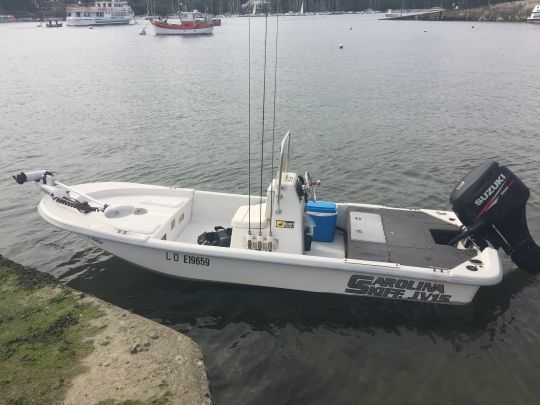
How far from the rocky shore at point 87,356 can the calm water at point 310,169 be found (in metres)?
0.90

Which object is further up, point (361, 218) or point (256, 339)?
point (361, 218)

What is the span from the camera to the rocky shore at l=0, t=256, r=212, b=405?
5359 mm

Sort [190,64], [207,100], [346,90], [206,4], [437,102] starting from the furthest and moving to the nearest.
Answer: [206,4], [190,64], [346,90], [207,100], [437,102]

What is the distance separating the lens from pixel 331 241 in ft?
29.5

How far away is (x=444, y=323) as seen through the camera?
7602mm

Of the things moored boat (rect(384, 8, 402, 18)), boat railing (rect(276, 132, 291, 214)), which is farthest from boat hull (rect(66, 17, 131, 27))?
boat railing (rect(276, 132, 291, 214))

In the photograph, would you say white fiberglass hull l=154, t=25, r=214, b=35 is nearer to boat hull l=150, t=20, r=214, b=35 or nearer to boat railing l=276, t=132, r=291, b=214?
boat hull l=150, t=20, r=214, b=35

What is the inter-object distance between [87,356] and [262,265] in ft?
10.7

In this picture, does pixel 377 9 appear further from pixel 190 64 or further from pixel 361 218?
pixel 361 218

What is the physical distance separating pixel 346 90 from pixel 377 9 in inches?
7467

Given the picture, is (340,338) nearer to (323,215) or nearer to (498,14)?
(323,215)

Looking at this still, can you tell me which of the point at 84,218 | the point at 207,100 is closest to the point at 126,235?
the point at 84,218

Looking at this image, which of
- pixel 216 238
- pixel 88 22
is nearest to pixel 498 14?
pixel 88 22

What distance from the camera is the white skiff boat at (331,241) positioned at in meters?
7.30
